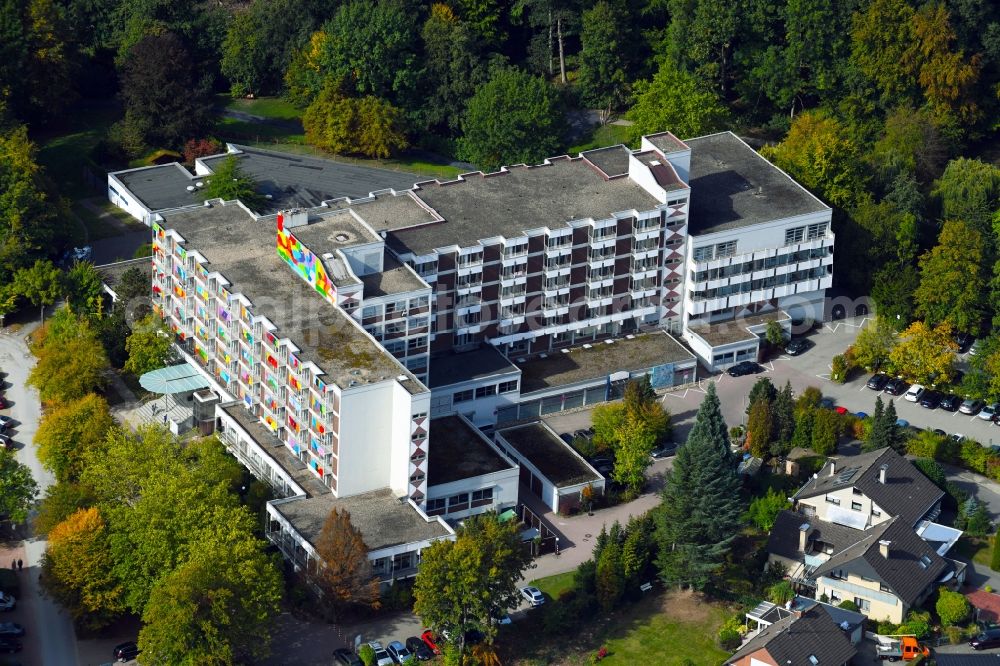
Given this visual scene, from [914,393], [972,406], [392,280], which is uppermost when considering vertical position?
[392,280]

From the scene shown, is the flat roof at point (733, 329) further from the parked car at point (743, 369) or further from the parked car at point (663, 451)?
the parked car at point (663, 451)

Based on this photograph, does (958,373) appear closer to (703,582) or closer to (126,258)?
(703,582)

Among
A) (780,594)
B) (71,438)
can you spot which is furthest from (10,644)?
(780,594)

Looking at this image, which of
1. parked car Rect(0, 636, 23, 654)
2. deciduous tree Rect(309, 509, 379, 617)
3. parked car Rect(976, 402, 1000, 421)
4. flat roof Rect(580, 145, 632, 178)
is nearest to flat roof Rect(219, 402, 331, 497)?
deciduous tree Rect(309, 509, 379, 617)

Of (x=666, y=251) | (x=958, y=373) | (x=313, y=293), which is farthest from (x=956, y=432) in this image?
(x=313, y=293)

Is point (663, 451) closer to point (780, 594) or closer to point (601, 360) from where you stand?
point (601, 360)
